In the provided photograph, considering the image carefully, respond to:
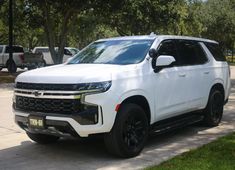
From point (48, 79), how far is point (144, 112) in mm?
1603

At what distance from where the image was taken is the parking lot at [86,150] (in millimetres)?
6359

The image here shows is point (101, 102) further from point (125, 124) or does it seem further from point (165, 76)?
point (165, 76)

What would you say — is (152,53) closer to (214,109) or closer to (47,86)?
(47,86)

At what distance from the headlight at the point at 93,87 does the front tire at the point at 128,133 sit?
1.56ft

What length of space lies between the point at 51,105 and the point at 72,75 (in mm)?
521

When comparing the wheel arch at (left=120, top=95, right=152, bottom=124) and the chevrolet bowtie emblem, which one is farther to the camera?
the wheel arch at (left=120, top=95, right=152, bottom=124)

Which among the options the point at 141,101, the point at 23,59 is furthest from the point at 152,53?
the point at 23,59

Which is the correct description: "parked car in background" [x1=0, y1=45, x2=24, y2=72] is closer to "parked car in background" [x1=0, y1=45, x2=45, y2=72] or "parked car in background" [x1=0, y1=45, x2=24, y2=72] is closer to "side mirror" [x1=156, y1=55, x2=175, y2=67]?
"parked car in background" [x1=0, y1=45, x2=45, y2=72]

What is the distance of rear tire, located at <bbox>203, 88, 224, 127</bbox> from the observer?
8.84 m

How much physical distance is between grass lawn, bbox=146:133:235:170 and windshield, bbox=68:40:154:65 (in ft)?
5.64

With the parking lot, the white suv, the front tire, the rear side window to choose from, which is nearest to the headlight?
the white suv

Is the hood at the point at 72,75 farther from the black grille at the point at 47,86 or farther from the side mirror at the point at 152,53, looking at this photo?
the side mirror at the point at 152,53

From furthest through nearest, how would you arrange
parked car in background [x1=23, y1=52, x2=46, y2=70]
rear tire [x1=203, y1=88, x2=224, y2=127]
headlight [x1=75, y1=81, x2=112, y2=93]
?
parked car in background [x1=23, y1=52, x2=46, y2=70] → rear tire [x1=203, y1=88, x2=224, y2=127] → headlight [x1=75, y1=81, x2=112, y2=93]

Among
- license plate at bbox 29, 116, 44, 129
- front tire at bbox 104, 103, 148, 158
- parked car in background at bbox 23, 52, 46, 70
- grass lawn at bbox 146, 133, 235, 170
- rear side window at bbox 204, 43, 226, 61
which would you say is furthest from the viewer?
parked car in background at bbox 23, 52, 46, 70
